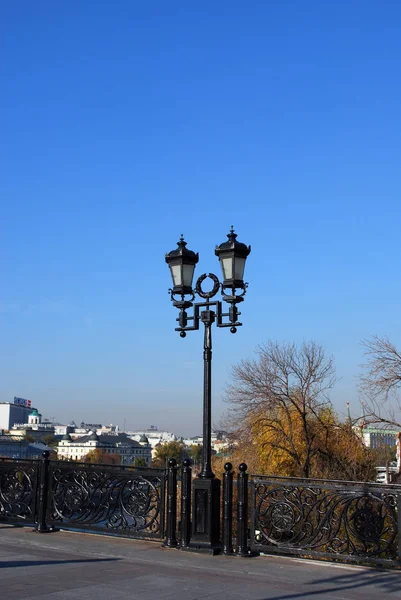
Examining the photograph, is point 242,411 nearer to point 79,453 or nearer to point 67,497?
point 67,497

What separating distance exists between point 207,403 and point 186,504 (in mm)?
1447

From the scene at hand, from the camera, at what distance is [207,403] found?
9938 mm

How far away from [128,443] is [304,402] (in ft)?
537

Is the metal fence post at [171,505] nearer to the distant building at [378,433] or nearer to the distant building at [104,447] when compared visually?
the distant building at [378,433]

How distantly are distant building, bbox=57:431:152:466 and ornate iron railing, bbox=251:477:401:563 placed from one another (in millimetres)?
143833

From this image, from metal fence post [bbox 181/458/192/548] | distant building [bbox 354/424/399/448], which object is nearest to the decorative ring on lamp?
metal fence post [bbox 181/458/192/548]

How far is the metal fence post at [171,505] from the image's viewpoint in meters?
9.66

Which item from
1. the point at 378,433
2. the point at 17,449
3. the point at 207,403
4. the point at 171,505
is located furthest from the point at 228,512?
the point at 17,449

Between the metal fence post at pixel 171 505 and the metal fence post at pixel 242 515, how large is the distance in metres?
0.98

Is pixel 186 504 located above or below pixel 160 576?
above

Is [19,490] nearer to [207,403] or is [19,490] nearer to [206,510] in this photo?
[206,510]

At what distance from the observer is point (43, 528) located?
10844 millimetres

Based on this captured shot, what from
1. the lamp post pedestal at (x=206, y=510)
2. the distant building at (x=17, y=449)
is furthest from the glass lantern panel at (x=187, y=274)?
the distant building at (x=17, y=449)

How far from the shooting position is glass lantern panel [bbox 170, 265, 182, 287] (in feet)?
34.7
